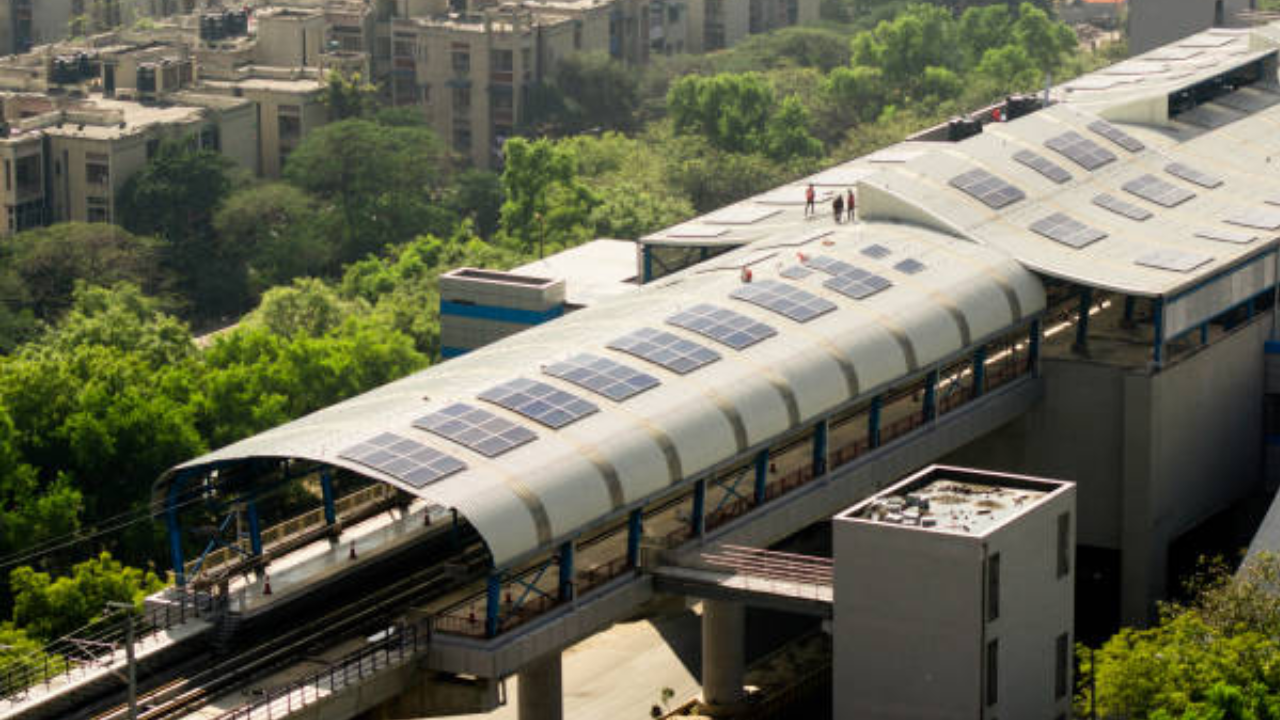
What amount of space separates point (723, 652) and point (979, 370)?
17.9 meters

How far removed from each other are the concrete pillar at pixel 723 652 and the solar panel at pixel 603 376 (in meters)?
11.9

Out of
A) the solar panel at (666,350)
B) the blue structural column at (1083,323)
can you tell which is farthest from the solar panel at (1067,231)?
the solar panel at (666,350)

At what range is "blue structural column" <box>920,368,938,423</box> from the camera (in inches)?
4547

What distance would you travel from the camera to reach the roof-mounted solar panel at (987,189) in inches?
5044

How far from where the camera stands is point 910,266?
392 feet

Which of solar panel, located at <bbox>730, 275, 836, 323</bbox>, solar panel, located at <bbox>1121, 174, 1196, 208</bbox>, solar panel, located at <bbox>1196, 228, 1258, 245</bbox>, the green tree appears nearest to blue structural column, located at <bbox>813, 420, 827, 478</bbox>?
solar panel, located at <bbox>730, 275, 836, 323</bbox>

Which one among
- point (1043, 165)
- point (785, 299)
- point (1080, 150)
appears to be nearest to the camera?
point (785, 299)

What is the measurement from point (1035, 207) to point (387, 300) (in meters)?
57.4

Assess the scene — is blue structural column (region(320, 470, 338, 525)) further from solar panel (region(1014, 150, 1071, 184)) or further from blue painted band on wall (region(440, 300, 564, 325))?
solar panel (region(1014, 150, 1071, 184))

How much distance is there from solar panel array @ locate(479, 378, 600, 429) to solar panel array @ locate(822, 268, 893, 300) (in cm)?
1851

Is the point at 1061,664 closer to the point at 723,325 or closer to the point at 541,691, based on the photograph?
the point at 723,325

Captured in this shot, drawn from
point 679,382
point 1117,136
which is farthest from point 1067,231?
point 679,382

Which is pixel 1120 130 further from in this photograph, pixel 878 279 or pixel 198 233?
pixel 198 233

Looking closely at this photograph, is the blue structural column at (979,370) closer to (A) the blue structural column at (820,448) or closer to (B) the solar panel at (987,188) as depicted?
(B) the solar panel at (987,188)
